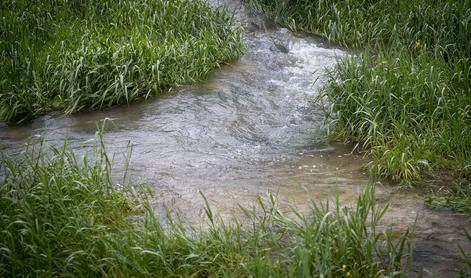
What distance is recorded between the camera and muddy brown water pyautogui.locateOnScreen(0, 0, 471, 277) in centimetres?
461

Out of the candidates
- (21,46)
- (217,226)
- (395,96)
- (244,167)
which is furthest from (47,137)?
(395,96)

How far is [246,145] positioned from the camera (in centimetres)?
636

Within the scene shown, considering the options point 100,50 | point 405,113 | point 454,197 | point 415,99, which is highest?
point 100,50

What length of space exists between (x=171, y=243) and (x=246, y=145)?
8.81 feet

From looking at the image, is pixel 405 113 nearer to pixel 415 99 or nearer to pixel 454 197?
pixel 415 99

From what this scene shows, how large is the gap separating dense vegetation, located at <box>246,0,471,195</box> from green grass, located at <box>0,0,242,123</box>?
2.25m

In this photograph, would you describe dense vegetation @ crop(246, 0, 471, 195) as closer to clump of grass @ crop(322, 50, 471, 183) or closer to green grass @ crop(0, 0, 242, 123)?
clump of grass @ crop(322, 50, 471, 183)

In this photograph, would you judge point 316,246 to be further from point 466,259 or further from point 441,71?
point 441,71

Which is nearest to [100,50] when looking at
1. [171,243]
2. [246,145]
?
[246,145]

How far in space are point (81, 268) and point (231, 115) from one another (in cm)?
371

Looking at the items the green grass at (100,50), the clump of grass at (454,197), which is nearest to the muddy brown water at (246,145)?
the clump of grass at (454,197)

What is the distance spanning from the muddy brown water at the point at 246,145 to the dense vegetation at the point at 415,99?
0.98ft

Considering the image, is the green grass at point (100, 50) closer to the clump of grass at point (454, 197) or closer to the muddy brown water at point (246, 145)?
the muddy brown water at point (246, 145)

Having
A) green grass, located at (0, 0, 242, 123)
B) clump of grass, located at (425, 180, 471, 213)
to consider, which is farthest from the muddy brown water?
green grass, located at (0, 0, 242, 123)
